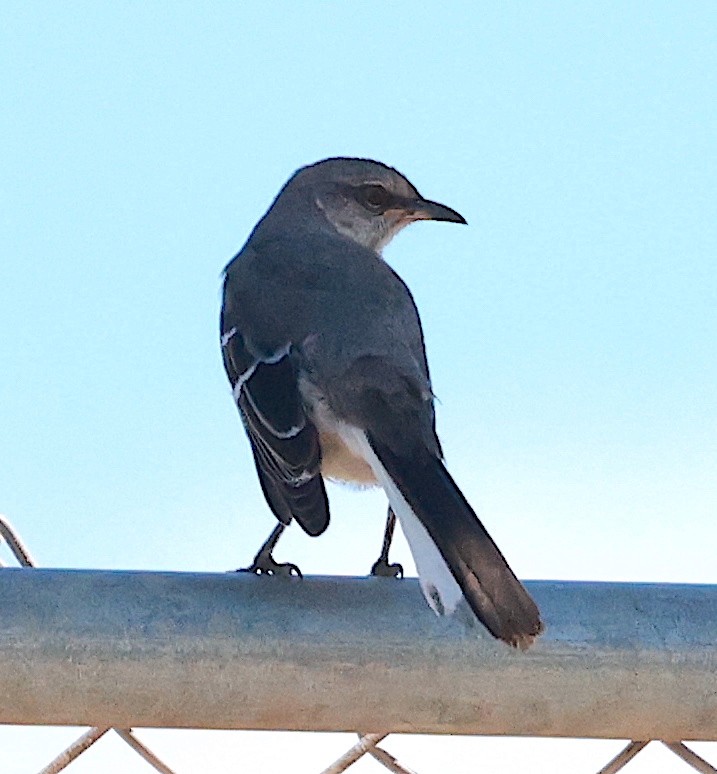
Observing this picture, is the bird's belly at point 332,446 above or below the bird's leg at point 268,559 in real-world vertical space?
above

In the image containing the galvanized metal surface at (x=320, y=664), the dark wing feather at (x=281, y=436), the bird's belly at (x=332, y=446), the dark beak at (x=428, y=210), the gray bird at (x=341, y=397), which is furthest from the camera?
the dark beak at (x=428, y=210)

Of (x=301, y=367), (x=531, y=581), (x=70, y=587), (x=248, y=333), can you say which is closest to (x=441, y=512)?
(x=531, y=581)

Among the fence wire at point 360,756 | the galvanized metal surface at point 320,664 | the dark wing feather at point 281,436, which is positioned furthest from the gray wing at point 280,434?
the galvanized metal surface at point 320,664

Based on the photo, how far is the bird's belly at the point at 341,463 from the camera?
2.97 metres

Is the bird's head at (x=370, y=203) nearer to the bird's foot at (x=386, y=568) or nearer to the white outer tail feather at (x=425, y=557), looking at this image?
the bird's foot at (x=386, y=568)

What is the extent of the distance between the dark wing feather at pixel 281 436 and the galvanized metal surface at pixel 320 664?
1.14 metres

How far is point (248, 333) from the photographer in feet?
10.9

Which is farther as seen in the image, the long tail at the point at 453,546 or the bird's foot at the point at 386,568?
the bird's foot at the point at 386,568

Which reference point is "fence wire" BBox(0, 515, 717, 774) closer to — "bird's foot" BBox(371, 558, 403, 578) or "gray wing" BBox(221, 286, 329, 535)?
"gray wing" BBox(221, 286, 329, 535)

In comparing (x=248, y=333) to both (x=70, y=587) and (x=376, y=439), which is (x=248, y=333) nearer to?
(x=376, y=439)

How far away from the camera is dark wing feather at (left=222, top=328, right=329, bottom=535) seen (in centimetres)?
263

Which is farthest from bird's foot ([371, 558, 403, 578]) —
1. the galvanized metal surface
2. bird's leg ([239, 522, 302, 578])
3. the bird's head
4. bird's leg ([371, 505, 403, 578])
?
the galvanized metal surface

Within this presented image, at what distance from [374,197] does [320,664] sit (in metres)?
3.17

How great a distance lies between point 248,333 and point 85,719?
201cm
